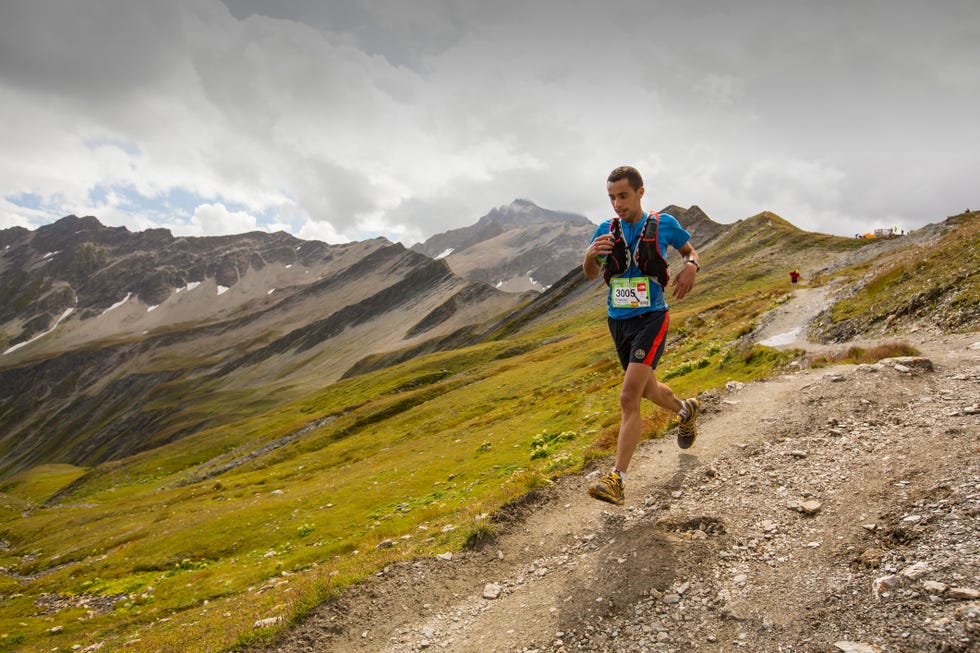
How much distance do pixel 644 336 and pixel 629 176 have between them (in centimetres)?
288

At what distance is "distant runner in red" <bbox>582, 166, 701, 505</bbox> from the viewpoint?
348 inches

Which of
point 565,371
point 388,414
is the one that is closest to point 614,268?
point 565,371

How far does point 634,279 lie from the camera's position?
29.6ft

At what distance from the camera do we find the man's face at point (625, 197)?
29.1 feet

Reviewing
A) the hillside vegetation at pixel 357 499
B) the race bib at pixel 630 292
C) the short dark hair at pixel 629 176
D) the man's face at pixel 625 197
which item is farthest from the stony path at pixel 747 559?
the short dark hair at pixel 629 176

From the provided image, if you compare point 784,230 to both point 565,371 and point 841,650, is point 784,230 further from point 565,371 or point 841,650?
point 841,650

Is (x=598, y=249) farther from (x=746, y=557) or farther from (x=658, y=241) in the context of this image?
(x=746, y=557)

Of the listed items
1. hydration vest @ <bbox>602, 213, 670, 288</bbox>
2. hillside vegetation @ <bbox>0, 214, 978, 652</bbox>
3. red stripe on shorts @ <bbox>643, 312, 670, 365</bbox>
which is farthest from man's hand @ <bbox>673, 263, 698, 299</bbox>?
hillside vegetation @ <bbox>0, 214, 978, 652</bbox>

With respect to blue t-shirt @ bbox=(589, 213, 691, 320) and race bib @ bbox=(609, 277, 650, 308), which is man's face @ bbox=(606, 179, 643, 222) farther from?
race bib @ bbox=(609, 277, 650, 308)

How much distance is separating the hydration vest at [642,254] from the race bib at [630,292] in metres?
0.15

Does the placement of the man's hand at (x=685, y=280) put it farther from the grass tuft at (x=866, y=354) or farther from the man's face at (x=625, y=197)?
the grass tuft at (x=866, y=354)

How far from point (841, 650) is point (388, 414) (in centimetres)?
7264

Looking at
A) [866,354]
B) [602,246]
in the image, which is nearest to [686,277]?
[602,246]

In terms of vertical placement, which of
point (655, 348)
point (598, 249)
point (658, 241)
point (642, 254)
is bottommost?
point (655, 348)
